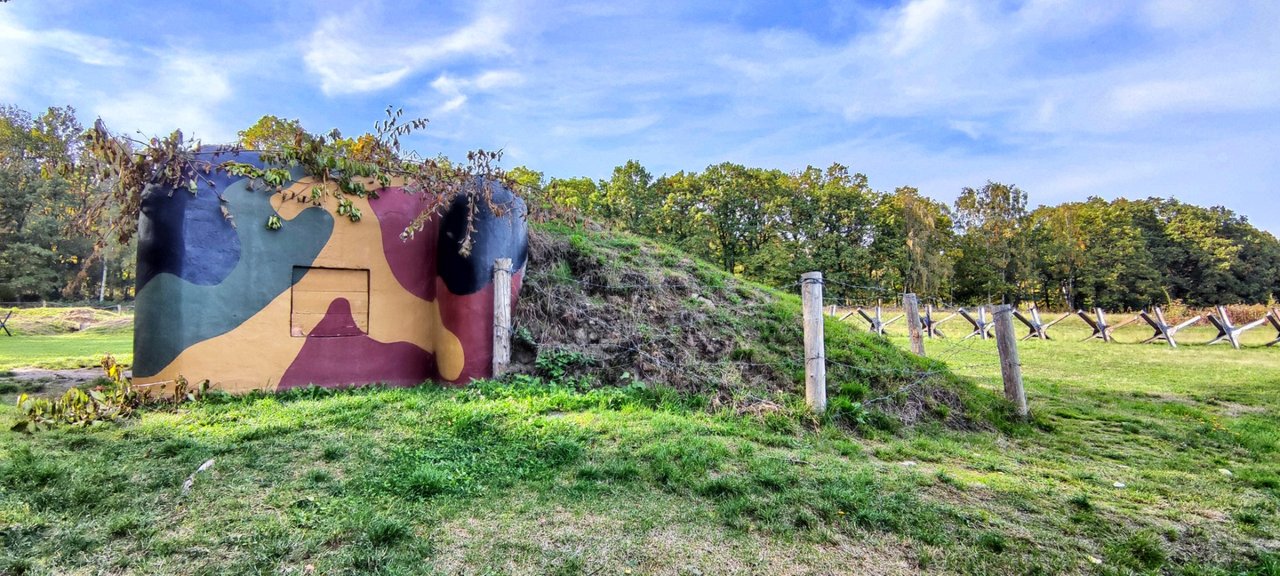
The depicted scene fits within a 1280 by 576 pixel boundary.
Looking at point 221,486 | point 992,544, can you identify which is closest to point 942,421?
point 992,544

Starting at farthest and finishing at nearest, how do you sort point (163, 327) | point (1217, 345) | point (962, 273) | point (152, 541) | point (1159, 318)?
point (962, 273), point (1159, 318), point (1217, 345), point (163, 327), point (152, 541)

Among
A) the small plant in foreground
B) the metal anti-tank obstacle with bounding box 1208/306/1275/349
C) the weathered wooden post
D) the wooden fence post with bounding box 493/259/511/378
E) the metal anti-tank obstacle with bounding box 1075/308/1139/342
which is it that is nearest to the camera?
the small plant in foreground

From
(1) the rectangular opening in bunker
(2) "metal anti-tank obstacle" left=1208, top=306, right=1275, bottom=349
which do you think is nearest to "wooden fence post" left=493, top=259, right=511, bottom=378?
(1) the rectangular opening in bunker

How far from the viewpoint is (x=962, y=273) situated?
42125 mm

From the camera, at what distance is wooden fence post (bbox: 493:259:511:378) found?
666 centimetres

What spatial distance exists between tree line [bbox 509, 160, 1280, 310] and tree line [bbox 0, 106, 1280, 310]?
10cm

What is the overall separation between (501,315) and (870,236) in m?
35.8

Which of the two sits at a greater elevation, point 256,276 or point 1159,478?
point 256,276

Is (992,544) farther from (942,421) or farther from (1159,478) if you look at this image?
(942,421)

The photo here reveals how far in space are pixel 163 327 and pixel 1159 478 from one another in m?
9.51

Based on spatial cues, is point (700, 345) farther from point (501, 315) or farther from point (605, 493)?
point (605, 493)

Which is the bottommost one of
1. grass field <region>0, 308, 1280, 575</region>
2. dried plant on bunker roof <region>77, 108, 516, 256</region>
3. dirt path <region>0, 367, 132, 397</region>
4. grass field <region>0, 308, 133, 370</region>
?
grass field <region>0, 308, 1280, 575</region>

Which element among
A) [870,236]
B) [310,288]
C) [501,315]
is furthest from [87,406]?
[870,236]

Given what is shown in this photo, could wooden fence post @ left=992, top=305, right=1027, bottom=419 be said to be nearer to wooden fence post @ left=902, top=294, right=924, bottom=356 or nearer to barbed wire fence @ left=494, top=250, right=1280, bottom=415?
barbed wire fence @ left=494, top=250, right=1280, bottom=415
